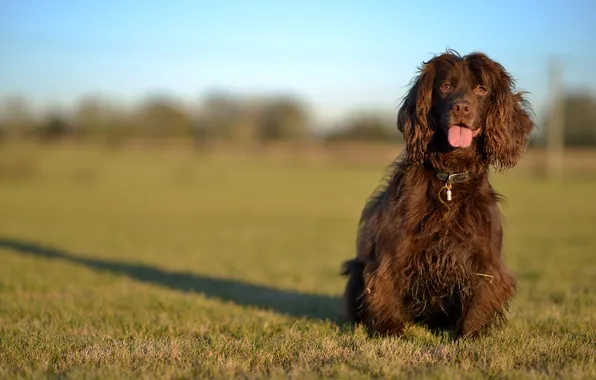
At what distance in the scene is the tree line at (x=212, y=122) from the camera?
5825cm

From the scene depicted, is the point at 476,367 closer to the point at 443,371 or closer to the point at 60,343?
the point at 443,371

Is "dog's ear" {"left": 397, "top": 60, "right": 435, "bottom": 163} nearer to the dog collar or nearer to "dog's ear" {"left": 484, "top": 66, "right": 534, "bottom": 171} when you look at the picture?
the dog collar

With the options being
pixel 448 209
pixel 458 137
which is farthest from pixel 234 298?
pixel 458 137

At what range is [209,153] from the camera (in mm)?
70500

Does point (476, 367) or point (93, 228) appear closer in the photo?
point (476, 367)

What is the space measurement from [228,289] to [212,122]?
79.8m

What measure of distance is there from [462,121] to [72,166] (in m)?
50.3

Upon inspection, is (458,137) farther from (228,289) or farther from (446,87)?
(228,289)

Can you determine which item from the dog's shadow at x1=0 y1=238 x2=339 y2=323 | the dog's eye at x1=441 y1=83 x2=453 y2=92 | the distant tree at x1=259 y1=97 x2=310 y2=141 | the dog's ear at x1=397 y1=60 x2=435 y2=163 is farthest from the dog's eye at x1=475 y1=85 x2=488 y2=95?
the distant tree at x1=259 y1=97 x2=310 y2=141

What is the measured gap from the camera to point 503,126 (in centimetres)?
500

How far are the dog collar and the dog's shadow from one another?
200 cm

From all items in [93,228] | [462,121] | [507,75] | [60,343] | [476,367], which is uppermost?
[507,75]

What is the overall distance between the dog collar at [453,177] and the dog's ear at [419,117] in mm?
206

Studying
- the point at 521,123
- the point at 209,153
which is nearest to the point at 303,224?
the point at 521,123
